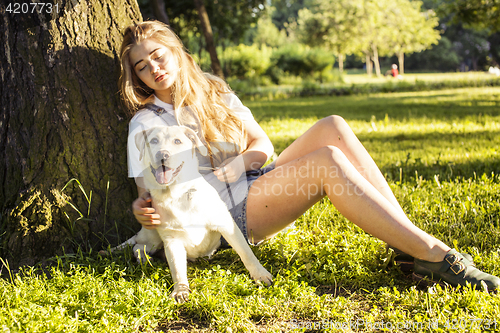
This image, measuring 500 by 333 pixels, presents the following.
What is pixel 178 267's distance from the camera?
2186mm

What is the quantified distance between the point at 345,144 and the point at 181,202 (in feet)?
4.02

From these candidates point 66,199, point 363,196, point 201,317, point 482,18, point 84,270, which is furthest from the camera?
point 482,18

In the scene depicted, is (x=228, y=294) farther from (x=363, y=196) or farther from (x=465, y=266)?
(x=465, y=266)

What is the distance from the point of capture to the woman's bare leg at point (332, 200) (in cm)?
209

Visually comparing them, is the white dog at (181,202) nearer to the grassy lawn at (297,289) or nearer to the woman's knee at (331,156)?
the grassy lawn at (297,289)

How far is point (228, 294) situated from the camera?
2131mm

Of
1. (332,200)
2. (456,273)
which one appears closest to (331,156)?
(332,200)

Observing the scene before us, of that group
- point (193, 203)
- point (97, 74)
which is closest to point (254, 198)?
point (193, 203)

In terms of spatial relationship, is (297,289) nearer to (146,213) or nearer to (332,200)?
(332,200)

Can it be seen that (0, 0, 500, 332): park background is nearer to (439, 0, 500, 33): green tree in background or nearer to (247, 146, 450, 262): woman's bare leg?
(247, 146, 450, 262): woman's bare leg

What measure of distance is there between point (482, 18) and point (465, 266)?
1173 centimetres

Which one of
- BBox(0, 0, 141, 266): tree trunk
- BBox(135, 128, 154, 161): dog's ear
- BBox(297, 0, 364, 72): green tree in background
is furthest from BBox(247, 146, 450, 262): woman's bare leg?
BBox(297, 0, 364, 72): green tree in background

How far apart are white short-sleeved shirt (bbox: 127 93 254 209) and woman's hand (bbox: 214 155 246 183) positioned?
0.05 metres

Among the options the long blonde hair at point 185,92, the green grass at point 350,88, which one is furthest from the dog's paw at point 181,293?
the green grass at point 350,88
